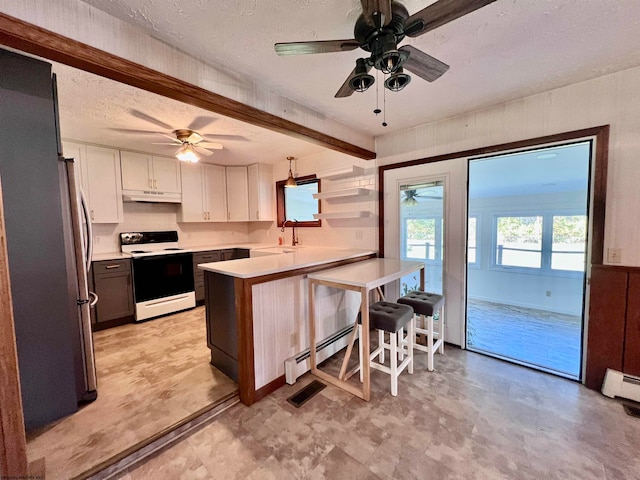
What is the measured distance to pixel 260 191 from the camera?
15.0 feet

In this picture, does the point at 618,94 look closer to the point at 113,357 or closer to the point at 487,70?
the point at 487,70

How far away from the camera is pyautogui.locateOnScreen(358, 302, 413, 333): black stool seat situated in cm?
198

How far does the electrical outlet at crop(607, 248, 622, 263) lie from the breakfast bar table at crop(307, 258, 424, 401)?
4.67 ft

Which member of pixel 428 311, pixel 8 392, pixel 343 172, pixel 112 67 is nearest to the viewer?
pixel 8 392

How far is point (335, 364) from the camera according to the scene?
2.55 m

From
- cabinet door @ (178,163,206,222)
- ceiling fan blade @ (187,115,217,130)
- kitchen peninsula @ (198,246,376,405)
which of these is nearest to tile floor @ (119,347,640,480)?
kitchen peninsula @ (198,246,376,405)

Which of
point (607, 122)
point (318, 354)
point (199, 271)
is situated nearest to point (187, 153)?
point (199, 271)

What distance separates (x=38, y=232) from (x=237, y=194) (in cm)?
330

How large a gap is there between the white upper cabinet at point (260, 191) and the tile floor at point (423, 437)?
10.4 feet

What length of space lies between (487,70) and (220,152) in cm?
337

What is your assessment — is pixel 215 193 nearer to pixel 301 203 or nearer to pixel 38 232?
pixel 301 203

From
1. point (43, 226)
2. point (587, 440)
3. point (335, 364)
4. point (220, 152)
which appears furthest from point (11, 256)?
point (587, 440)

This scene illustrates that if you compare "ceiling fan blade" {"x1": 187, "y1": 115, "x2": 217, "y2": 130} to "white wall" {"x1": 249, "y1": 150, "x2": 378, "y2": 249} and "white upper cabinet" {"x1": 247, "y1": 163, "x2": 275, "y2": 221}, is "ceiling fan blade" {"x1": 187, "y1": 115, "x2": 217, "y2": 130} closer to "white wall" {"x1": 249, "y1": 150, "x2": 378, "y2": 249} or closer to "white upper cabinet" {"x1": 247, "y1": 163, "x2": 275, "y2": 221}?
"white wall" {"x1": 249, "y1": 150, "x2": 378, "y2": 249}

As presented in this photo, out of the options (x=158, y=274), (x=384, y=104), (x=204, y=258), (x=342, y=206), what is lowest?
(x=158, y=274)
